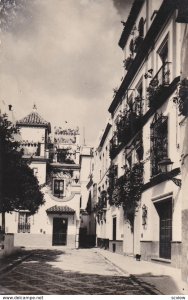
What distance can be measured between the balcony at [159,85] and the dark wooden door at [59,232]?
16.6 m

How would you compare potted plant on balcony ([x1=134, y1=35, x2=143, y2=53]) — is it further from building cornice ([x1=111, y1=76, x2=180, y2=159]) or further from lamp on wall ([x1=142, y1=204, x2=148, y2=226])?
lamp on wall ([x1=142, y1=204, x2=148, y2=226])

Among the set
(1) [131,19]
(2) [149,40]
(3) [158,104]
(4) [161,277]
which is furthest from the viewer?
(1) [131,19]

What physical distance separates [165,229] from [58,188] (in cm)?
1952

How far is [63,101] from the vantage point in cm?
1141

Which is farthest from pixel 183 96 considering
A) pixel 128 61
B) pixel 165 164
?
pixel 128 61

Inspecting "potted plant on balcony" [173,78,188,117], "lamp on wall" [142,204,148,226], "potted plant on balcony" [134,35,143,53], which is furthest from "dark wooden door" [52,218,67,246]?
"potted plant on balcony" [173,78,188,117]

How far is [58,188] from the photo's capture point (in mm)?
33469

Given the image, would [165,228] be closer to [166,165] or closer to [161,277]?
[166,165]

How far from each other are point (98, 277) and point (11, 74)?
548cm

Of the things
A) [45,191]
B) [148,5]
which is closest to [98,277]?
[148,5]

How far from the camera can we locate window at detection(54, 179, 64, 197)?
33.2 m

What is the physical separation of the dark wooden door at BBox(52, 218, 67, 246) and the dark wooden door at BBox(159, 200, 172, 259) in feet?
51.1

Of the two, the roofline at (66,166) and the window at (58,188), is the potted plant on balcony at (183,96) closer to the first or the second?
the window at (58,188)

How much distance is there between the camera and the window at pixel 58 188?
33.2 m
